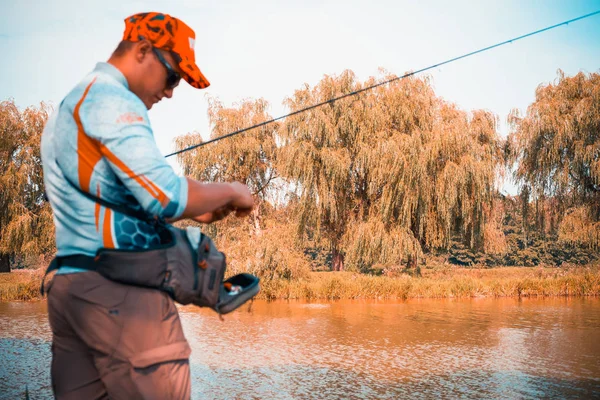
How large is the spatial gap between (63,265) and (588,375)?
6.92 meters

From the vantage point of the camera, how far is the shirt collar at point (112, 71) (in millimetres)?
1452

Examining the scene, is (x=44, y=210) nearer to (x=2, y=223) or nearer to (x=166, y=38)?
(x=2, y=223)

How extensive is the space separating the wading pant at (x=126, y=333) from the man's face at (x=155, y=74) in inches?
18.4

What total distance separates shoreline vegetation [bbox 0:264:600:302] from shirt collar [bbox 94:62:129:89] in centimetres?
1370

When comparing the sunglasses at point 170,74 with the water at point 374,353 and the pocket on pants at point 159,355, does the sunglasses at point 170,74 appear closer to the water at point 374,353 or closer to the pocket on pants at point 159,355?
the pocket on pants at point 159,355

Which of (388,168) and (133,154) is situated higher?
(388,168)

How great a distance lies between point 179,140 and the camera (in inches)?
814

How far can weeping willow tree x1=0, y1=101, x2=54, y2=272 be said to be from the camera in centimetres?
1773

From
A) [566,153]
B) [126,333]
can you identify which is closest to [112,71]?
[126,333]

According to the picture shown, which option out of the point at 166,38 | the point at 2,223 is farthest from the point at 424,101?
the point at 166,38

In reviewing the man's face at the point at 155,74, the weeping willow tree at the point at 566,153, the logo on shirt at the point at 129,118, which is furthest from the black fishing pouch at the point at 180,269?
the weeping willow tree at the point at 566,153

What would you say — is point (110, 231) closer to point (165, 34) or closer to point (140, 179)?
point (140, 179)

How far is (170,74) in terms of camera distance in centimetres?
153

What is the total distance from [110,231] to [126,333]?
219mm
